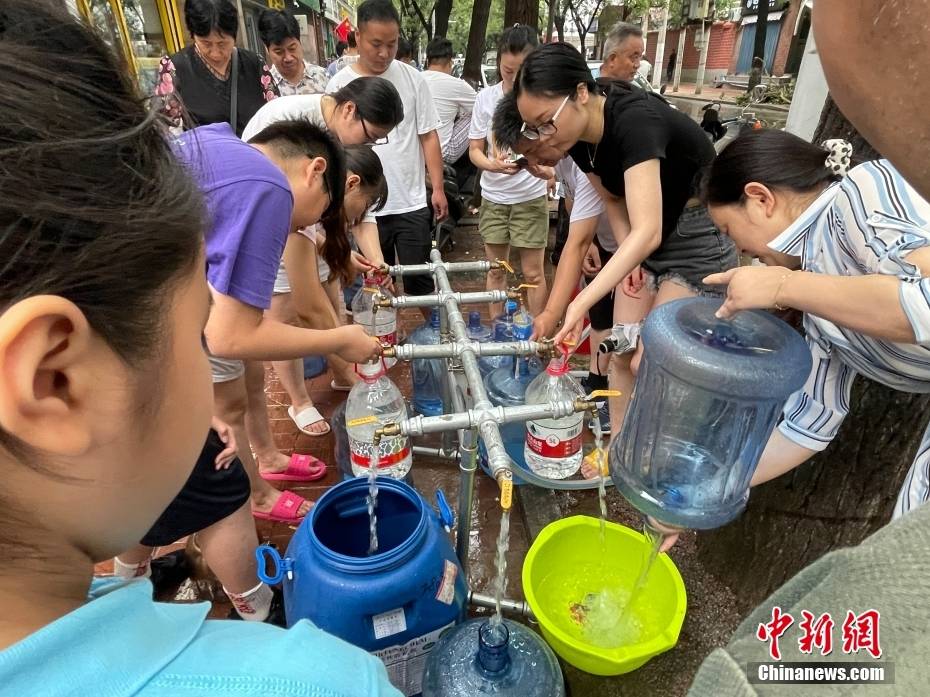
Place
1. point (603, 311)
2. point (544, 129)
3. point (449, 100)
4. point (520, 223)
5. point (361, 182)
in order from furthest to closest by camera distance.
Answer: point (449, 100)
point (520, 223)
point (603, 311)
point (361, 182)
point (544, 129)

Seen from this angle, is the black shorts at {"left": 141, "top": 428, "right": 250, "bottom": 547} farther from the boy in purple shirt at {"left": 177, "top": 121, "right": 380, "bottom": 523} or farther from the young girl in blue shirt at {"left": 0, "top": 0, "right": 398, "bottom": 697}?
the young girl in blue shirt at {"left": 0, "top": 0, "right": 398, "bottom": 697}

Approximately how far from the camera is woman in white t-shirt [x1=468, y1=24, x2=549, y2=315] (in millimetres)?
3990

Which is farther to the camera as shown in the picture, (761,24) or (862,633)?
(761,24)

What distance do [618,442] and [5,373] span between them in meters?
1.94

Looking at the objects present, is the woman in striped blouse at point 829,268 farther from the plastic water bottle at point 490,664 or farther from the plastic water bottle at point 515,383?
the plastic water bottle at point 515,383

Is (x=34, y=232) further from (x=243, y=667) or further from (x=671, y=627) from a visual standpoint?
(x=671, y=627)

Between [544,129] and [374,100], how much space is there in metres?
0.95

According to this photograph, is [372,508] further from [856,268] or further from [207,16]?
[207,16]

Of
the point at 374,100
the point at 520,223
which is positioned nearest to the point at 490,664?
the point at 374,100

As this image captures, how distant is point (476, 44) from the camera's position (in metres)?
10.7

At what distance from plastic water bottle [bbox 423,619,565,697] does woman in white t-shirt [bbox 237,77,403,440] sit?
65.3 inches

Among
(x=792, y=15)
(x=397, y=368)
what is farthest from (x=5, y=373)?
(x=792, y=15)

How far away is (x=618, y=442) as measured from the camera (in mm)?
2078

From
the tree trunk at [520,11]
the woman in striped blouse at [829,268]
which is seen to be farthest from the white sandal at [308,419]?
the tree trunk at [520,11]
